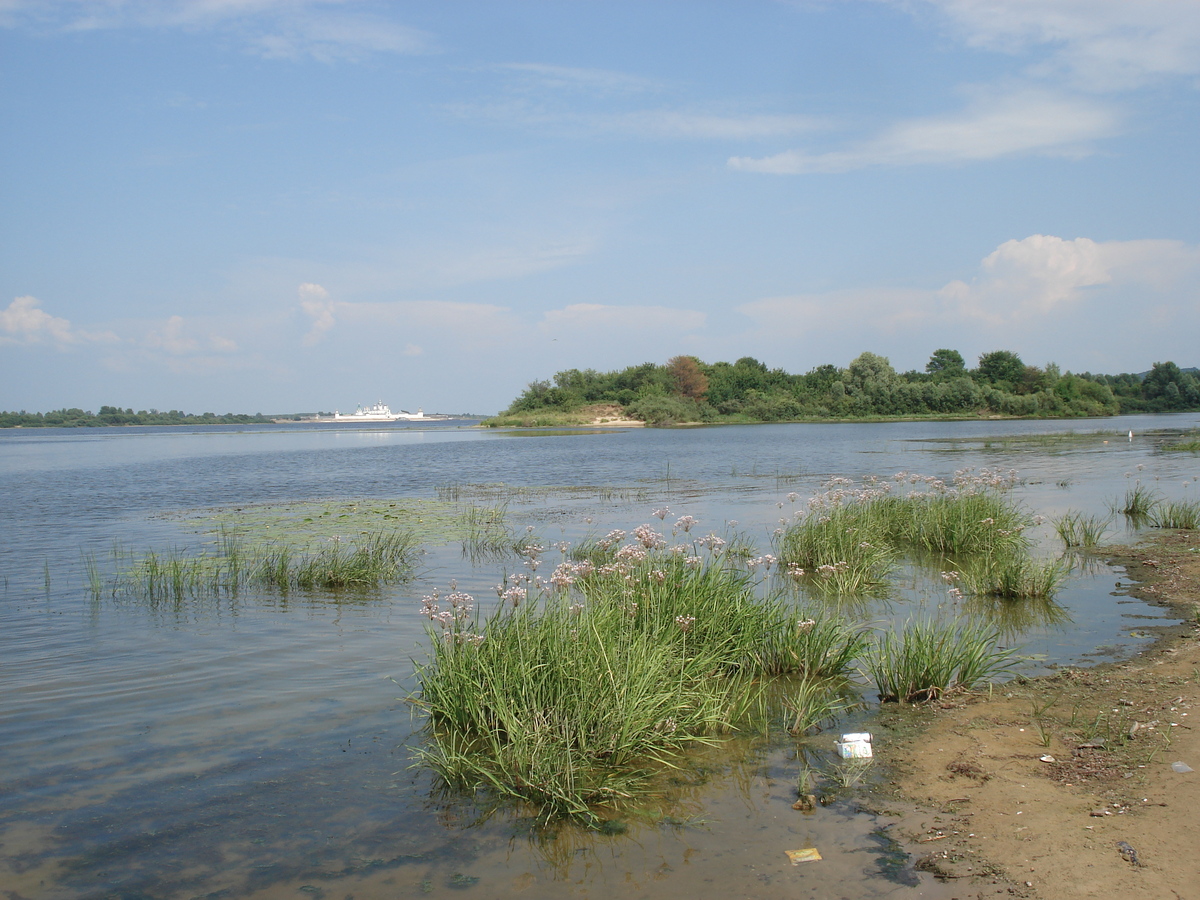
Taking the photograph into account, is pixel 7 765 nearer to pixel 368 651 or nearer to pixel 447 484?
pixel 368 651

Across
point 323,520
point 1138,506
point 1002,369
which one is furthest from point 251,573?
point 1002,369

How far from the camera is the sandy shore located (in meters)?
3.95

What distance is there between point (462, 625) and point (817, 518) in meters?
8.15

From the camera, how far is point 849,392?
9456cm

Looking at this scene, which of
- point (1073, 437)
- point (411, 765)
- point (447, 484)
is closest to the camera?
point (411, 765)

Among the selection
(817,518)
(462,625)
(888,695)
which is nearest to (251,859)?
(462,625)

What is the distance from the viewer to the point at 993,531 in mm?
12281

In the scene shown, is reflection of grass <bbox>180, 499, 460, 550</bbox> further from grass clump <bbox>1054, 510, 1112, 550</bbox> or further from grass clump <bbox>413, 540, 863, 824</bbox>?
grass clump <bbox>1054, 510, 1112, 550</bbox>

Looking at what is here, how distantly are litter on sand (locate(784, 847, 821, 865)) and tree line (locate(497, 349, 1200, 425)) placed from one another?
86504 mm

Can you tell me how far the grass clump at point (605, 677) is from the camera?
5.28 meters

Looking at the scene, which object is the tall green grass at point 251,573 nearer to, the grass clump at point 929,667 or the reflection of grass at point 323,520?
the reflection of grass at point 323,520

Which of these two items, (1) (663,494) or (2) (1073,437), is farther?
(2) (1073,437)

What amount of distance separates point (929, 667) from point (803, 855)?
2.76 metres

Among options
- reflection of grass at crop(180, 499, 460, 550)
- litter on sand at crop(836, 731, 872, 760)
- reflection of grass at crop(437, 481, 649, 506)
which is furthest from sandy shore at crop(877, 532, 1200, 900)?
reflection of grass at crop(437, 481, 649, 506)
